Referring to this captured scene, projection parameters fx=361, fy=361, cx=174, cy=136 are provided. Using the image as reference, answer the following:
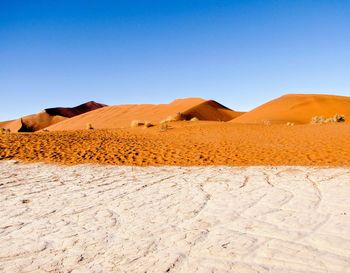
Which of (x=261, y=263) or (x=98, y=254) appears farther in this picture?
(x=98, y=254)

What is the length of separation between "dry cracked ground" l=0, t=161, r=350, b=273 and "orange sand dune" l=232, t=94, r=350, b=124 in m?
30.7

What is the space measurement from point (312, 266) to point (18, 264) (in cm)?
288

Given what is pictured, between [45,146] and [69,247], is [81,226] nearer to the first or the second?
[69,247]

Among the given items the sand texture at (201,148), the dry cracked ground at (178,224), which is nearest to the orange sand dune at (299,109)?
the sand texture at (201,148)

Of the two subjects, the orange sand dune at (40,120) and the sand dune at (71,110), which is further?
the sand dune at (71,110)

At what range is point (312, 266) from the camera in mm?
3416

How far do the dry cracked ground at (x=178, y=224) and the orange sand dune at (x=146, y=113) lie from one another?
37.7 metres

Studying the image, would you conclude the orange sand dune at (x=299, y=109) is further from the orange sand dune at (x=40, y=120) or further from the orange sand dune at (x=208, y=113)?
the orange sand dune at (x=40, y=120)

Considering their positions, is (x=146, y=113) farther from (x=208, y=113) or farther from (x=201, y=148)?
(x=201, y=148)

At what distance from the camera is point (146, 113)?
5134 centimetres

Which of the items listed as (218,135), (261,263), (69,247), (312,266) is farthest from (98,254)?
(218,135)

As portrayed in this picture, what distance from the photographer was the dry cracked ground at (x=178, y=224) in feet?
11.8

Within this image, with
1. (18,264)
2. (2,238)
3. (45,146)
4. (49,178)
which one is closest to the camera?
(18,264)

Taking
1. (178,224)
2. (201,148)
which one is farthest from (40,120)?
(178,224)
